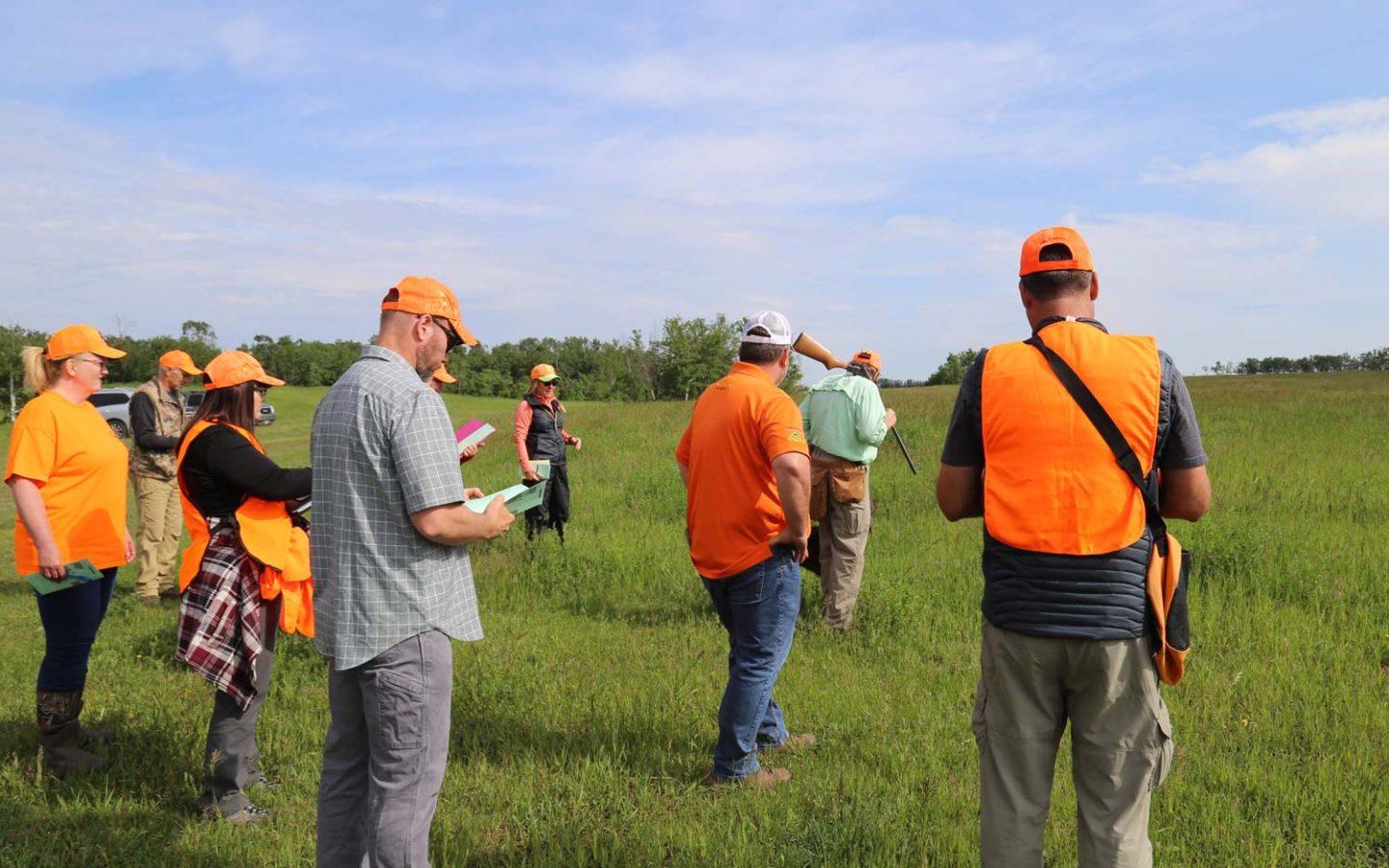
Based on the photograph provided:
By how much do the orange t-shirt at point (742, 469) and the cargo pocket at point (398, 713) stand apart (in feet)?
5.35

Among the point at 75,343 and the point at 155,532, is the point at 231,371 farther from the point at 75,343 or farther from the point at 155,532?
the point at 155,532

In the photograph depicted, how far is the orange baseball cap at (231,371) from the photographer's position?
12.4 ft

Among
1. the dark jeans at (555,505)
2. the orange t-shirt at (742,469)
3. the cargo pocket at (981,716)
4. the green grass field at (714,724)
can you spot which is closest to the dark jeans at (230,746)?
the green grass field at (714,724)

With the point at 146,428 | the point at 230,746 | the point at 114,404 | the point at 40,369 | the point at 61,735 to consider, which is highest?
the point at 40,369

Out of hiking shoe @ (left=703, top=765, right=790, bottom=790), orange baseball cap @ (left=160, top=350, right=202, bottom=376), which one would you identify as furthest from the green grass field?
orange baseball cap @ (left=160, top=350, right=202, bottom=376)

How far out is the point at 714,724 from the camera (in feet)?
15.7

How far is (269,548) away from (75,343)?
1.63 metres

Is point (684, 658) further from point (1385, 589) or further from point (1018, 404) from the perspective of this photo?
point (1385, 589)

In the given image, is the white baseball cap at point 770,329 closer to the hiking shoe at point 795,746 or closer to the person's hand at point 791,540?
the person's hand at point 791,540

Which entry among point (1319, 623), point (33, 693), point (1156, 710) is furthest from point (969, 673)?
point (33, 693)

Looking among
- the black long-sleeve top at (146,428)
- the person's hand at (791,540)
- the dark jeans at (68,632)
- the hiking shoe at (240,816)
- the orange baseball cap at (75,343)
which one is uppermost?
the orange baseball cap at (75,343)

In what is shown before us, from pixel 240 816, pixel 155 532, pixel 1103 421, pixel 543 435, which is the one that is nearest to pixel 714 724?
pixel 240 816

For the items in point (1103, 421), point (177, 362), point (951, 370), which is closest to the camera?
point (1103, 421)

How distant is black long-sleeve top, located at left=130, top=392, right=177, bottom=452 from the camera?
8.12 m
